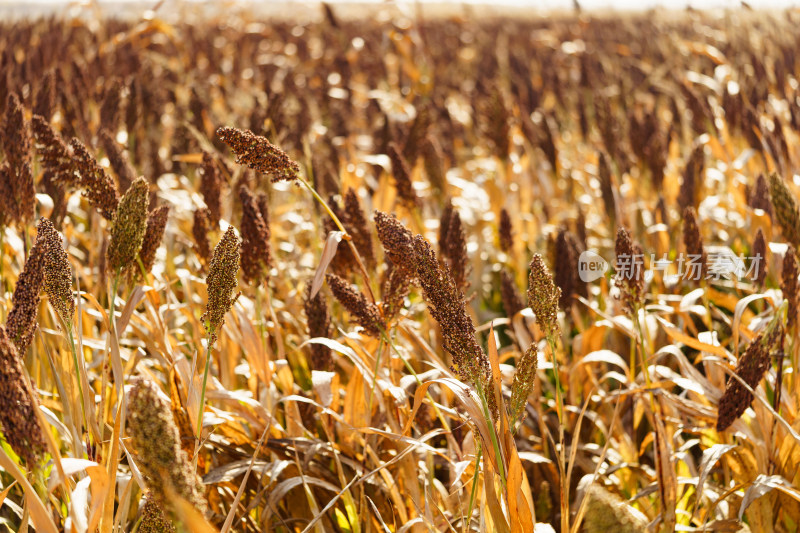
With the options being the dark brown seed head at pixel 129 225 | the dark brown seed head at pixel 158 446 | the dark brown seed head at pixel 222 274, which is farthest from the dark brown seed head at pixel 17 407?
the dark brown seed head at pixel 129 225

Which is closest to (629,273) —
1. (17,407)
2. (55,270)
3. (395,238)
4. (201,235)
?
(395,238)

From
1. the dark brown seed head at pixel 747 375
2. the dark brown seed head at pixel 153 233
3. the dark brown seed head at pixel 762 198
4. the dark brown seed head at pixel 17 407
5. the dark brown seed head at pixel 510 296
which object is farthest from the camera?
the dark brown seed head at pixel 762 198

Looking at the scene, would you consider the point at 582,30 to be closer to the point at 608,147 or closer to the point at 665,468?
the point at 608,147

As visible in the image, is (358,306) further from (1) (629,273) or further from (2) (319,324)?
(1) (629,273)

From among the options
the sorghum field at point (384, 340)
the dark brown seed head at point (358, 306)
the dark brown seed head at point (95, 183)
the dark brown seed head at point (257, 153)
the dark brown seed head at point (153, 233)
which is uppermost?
the dark brown seed head at point (257, 153)

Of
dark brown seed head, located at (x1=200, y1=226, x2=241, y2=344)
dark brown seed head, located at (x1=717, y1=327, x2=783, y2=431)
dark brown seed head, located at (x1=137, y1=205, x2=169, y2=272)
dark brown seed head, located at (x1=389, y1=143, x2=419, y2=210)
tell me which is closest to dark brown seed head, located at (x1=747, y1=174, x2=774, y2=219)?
dark brown seed head, located at (x1=389, y1=143, x2=419, y2=210)

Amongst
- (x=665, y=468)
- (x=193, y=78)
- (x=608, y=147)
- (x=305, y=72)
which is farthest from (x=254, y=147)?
(x=305, y=72)

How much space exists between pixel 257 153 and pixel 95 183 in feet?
1.59

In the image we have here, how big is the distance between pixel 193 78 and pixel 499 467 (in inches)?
226

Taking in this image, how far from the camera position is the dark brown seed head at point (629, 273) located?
1722 millimetres

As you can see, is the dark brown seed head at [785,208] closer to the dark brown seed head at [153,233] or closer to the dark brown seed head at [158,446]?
the dark brown seed head at [153,233]

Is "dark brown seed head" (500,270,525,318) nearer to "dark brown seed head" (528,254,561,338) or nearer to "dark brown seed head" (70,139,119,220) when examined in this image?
"dark brown seed head" (528,254,561,338)

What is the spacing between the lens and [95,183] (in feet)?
5.58

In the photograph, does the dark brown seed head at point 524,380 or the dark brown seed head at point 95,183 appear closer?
the dark brown seed head at point 524,380
